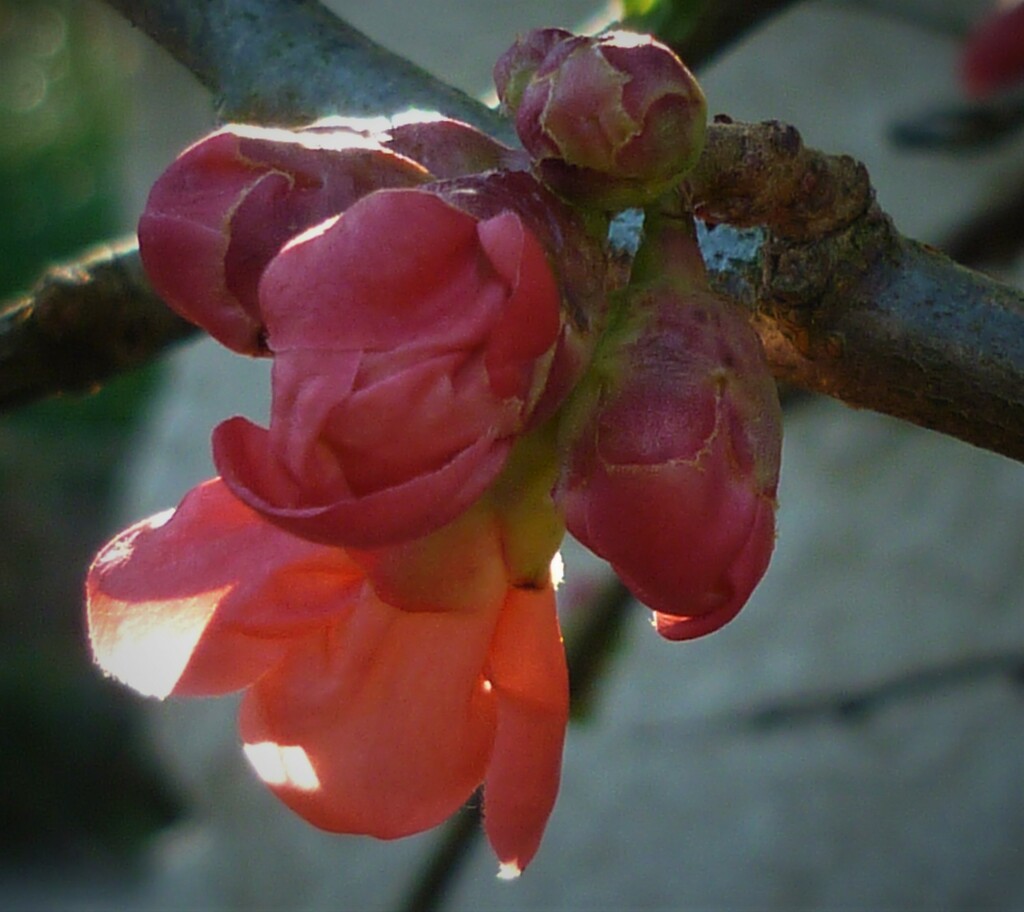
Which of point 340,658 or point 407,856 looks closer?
point 340,658

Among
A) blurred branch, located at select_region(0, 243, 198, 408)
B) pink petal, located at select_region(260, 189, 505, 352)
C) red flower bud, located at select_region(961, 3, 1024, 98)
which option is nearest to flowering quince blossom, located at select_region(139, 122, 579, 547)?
pink petal, located at select_region(260, 189, 505, 352)

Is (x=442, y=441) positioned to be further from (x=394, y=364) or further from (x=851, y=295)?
(x=851, y=295)

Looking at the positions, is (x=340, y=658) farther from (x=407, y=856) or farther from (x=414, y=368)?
(x=407, y=856)

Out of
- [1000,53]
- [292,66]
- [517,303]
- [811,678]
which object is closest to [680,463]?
[517,303]

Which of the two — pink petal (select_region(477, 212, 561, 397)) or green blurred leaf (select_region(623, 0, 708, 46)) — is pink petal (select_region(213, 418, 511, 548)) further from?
green blurred leaf (select_region(623, 0, 708, 46))

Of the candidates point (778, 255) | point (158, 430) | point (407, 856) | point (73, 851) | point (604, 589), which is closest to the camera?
point (778, 255)

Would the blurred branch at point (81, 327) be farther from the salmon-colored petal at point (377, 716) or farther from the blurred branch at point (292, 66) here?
the salmon-colored petal at point (377, 716)

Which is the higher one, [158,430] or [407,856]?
[158,430]

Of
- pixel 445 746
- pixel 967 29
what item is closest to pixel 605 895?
pixel 967 29

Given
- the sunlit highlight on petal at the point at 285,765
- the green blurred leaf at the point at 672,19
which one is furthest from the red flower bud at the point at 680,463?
the green blurred leaf at the point at 672,19
